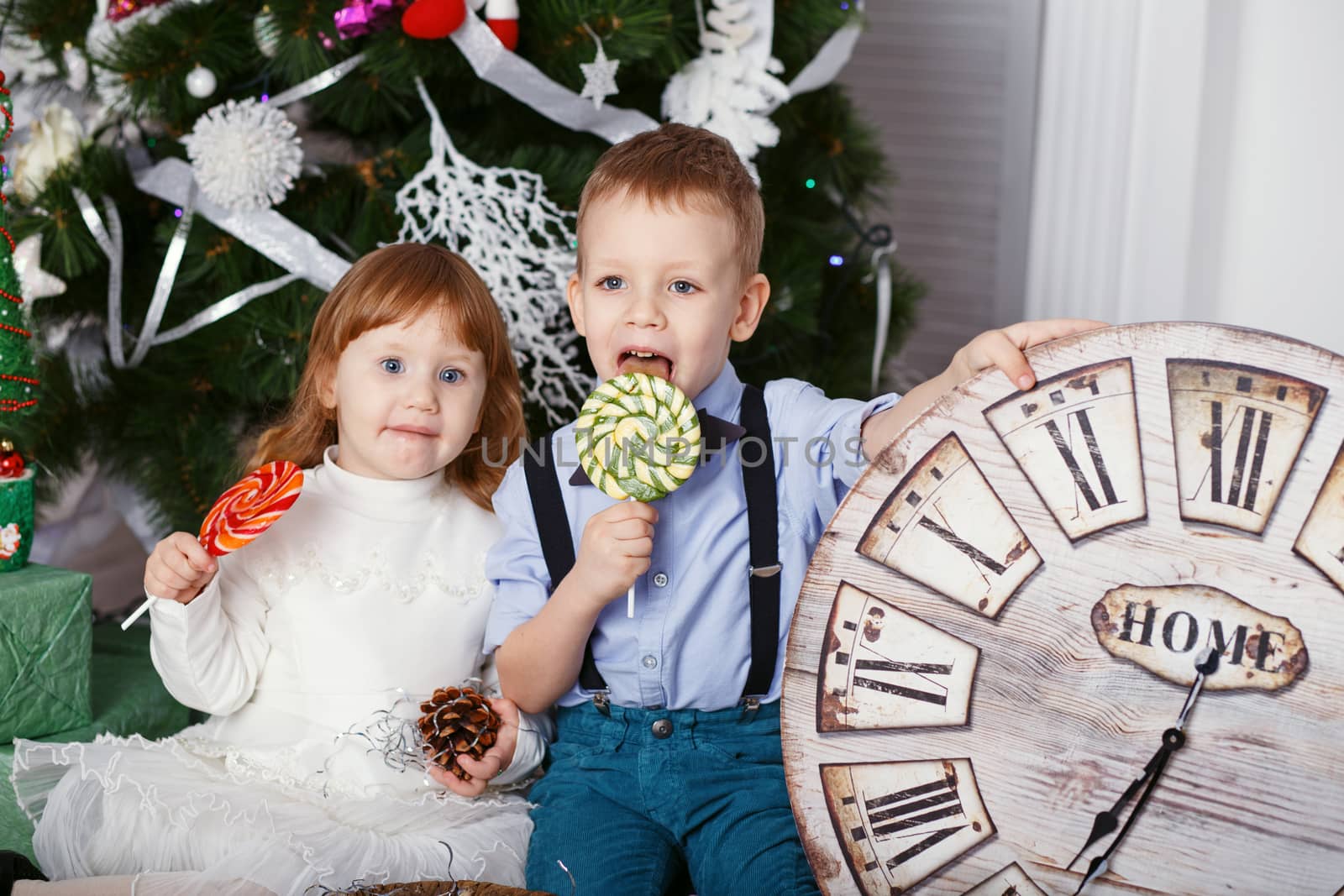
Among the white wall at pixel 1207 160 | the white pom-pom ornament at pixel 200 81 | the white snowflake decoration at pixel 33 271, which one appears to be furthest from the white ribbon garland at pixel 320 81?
the white wall at pixel 1207 160

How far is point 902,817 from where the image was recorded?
143 centimetres

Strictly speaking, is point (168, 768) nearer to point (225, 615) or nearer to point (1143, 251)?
point (225, 615)

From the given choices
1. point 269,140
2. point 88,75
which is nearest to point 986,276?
point 269,140

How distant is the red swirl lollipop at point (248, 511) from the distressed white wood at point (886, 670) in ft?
2.67

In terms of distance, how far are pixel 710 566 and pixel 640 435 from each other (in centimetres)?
26

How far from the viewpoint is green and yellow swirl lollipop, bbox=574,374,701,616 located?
1572mm

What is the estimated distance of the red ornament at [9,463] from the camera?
1897 mm

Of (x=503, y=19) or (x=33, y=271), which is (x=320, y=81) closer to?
(x=503, y=19)

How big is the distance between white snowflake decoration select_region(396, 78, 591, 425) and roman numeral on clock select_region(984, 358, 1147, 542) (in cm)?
100

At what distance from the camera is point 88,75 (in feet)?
7.72

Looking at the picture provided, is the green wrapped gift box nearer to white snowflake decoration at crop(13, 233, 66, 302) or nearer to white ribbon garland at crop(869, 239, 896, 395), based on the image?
white snowflake decoration at crop(13, 233, 66, 302)

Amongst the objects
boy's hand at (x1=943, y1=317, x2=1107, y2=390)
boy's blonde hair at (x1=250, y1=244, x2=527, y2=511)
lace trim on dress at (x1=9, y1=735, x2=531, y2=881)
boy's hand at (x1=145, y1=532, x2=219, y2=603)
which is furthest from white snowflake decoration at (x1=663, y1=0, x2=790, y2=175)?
lace trim on dress at (x1=9, y1=735, x2=531, y2=881)

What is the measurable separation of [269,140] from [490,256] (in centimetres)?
43

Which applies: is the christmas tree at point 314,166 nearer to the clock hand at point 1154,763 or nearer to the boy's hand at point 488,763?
the boy's hand at point 488,763
